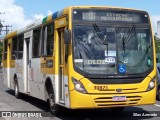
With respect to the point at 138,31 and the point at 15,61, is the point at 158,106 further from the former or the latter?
the point at 15,61

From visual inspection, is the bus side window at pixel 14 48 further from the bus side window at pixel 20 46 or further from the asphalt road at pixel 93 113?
the asphalt road at pixel 93 113

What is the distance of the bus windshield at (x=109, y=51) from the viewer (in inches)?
395

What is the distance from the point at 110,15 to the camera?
10.5 metres

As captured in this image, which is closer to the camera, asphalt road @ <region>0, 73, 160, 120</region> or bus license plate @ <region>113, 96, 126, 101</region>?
bus license plate @ <region>113, 96, 126, 101</region>

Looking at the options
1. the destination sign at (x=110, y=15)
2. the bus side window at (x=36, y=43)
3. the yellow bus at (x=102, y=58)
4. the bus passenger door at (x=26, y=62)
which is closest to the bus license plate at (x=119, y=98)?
the yellow bus at (x=102, y=58)

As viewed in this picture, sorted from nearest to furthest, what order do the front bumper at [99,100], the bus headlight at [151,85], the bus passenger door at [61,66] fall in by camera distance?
the front bumper at [99,100] → the bus headlight at [151,85] → the bus passenger door at [61,66]

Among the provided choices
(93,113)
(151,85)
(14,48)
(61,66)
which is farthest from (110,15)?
(14,48)

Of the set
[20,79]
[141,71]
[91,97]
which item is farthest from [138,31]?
[20,79]

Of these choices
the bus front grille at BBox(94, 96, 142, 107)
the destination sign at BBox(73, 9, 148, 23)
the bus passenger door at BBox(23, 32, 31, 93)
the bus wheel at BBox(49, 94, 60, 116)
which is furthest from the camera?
the bus passenger door at BBox(23, 32, 31, 93)

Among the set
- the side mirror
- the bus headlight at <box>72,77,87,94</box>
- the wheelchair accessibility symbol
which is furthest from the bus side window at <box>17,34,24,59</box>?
the wheelchair accessibility symbol

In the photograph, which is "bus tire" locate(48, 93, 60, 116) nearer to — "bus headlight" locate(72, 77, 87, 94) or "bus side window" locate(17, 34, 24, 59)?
"bus headlight" locate(72, 77, 87, 94)

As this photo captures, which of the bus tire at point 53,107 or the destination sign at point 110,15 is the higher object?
the destination sign at point 110,15

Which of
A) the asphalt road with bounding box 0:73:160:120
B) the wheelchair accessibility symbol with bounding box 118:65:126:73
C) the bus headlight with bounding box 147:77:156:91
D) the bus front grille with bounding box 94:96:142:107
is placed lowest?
the asphalt road with bounding box 0:73:160:120

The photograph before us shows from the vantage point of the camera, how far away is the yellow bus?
32.4ft
